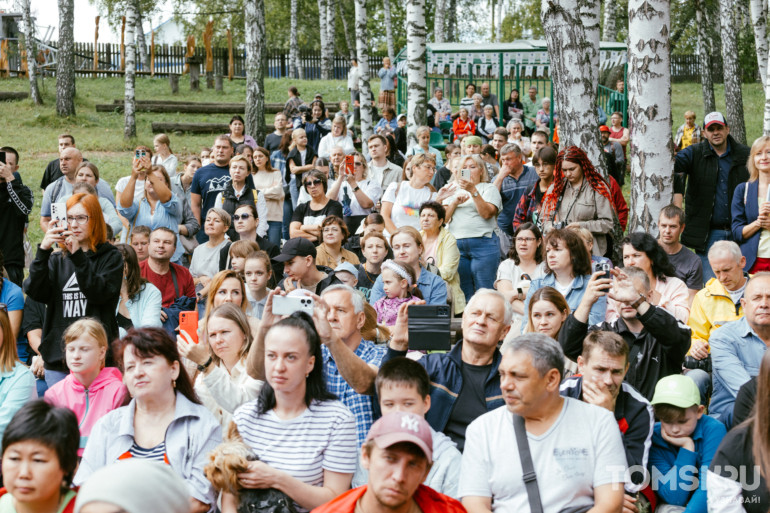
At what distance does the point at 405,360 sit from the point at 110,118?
21162mm

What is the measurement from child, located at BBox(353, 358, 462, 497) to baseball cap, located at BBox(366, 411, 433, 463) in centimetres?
71

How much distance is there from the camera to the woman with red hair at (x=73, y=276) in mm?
6008

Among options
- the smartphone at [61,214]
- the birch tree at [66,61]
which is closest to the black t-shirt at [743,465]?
the smartphone at [61,214]

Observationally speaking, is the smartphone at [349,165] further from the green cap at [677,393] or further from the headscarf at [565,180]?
the green cap at [677,393]

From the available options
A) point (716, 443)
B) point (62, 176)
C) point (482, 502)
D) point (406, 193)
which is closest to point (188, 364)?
point (482, 502)

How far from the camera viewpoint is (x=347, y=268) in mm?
7422

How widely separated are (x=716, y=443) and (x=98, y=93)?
85.0 ft

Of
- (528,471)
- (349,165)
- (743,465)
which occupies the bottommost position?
(528,471)

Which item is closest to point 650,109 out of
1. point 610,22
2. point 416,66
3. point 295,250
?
point 295,250

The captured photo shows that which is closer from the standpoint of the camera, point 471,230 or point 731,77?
point 471,230

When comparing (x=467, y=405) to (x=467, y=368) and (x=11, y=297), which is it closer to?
(x=467, y=368)

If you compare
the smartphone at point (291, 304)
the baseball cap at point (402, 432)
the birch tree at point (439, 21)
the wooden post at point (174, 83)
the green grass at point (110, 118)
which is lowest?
the baseball cap at point (402, 432)

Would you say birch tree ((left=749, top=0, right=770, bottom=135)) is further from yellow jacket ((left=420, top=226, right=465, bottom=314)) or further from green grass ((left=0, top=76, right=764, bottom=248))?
yellow jacket ((left=420, top=226, right=465, bottom=314))

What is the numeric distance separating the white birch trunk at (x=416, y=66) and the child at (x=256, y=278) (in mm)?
7168
